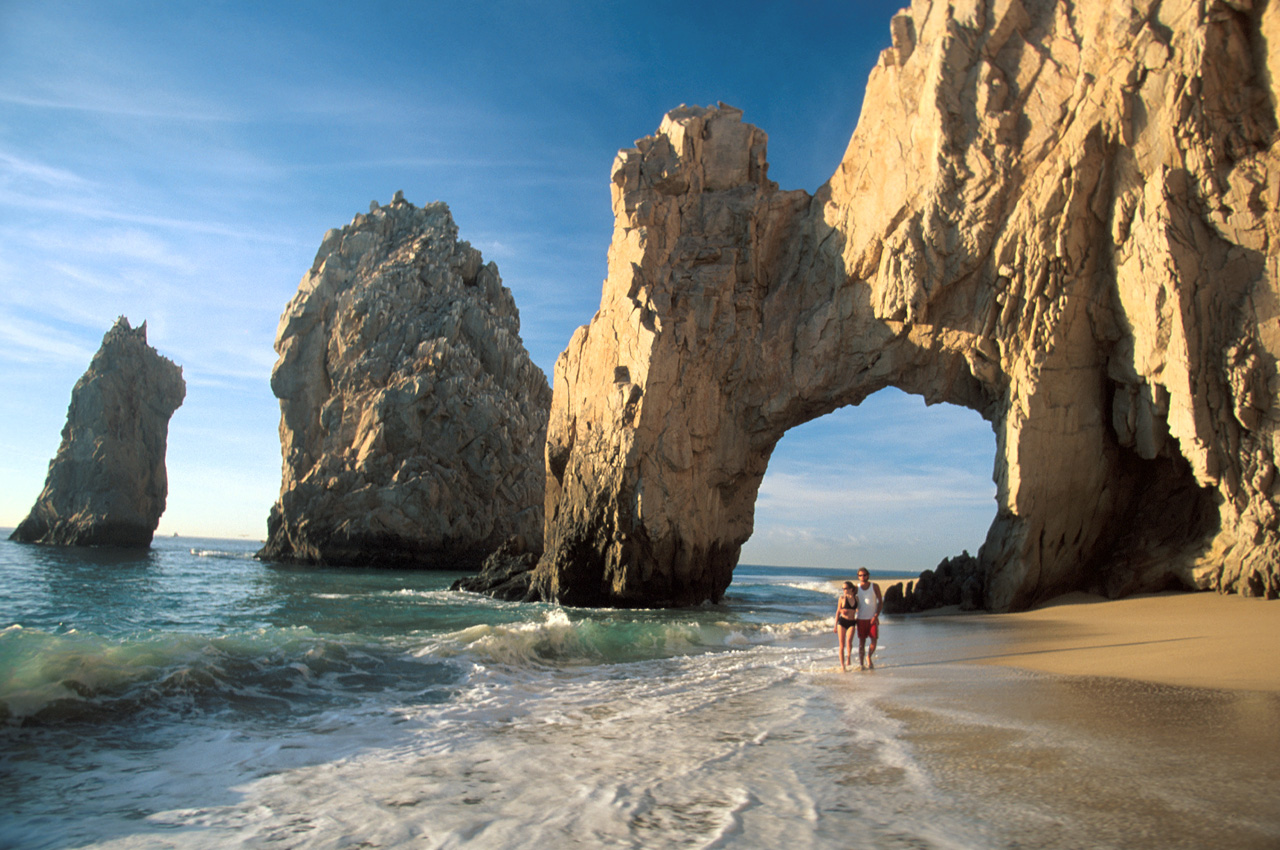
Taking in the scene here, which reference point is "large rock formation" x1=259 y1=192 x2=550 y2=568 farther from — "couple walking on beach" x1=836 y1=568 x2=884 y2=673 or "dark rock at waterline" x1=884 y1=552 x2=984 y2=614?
"couple walking on beach" x1=836 y1=568 x2=884 y2=673

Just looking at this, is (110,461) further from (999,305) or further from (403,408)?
(999,305)

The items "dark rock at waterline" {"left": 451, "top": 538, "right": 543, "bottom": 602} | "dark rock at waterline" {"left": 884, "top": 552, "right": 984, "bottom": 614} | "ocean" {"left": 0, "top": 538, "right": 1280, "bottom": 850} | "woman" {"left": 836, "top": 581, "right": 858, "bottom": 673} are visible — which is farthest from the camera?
"dark rock at waterline" {"left": 451, "top": 538, "right": 543, "bottom": 602}

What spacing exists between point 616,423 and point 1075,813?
52.1 feet

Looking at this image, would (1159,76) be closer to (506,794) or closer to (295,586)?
(506,794)

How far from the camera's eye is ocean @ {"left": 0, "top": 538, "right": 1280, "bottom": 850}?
3.39 meters

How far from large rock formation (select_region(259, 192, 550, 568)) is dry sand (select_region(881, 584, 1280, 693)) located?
107ft

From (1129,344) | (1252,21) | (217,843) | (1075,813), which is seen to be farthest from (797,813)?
(1252,21)

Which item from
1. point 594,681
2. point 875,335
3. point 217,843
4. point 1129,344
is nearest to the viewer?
point 217,843

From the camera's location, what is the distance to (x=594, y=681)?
330 inches

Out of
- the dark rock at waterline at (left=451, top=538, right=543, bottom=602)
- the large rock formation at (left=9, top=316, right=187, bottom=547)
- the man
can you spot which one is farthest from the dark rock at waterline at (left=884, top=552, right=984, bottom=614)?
the large rock formation at (left=9, top=316, right=187, bottom=547)

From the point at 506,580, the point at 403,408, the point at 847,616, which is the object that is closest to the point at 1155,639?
the point at 847,616

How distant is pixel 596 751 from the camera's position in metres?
5.03

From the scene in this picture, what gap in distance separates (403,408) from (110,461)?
95.3 feet

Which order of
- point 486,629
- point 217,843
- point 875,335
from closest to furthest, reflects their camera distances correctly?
point 217,843 → point 486,629 → point 875,335
